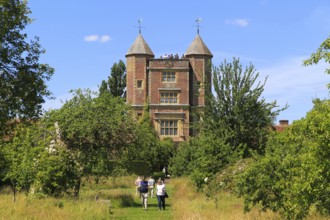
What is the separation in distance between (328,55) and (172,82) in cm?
5800

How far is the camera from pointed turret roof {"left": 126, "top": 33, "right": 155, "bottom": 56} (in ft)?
228

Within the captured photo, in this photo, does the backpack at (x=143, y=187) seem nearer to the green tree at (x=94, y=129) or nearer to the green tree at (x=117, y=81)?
the green tree at (x=94, y=129)

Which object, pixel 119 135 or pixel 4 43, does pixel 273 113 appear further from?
pixel 4 43

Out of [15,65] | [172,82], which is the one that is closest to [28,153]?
[15,65]

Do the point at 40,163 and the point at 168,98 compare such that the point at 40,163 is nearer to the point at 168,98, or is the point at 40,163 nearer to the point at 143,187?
the point at 143,187

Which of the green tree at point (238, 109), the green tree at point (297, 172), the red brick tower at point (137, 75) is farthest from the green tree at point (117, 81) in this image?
the green tree at point (297, 172)

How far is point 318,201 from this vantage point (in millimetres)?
13172

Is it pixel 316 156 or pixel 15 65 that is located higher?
pixel 15 65

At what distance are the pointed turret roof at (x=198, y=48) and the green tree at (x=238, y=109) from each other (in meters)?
30.1

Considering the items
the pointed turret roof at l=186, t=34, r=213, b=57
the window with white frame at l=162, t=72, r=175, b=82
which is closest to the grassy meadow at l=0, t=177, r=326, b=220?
the window with white frame at l=162, t=72, r=175, b=82

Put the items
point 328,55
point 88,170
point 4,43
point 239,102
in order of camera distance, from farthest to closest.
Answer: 1. point 239,102
2. point 88,170
3. point 4,43
4. point 328,55

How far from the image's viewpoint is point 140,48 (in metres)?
69.9

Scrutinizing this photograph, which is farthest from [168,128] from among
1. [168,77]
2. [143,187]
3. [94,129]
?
[143,187]

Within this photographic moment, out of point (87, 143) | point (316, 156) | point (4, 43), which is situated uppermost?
point (4, 43)
